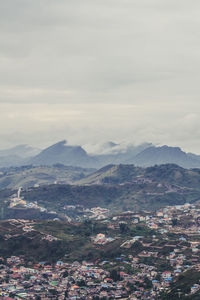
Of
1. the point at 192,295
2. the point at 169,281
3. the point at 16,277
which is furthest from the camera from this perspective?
the point at 16,277

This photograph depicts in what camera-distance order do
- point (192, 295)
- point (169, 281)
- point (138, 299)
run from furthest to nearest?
point (169, 281), point (138, 299), point (192, 295)

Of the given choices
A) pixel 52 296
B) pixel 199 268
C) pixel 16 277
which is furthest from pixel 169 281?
pixel 16 277

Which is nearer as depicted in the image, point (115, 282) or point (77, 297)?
point (77, 297)

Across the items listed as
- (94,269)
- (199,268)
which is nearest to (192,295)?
(199,268)

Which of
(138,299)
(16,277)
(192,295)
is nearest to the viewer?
(192,295)

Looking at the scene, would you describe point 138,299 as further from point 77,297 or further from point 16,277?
point 16,277

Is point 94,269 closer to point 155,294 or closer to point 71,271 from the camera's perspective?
point 71,271

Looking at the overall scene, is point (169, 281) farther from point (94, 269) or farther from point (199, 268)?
point (94, 269)

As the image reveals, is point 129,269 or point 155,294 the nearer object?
point 155,294

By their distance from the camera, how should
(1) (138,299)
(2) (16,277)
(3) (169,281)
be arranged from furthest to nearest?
(2) (16,277) < (3) (169,281) < (1) (138,299)
